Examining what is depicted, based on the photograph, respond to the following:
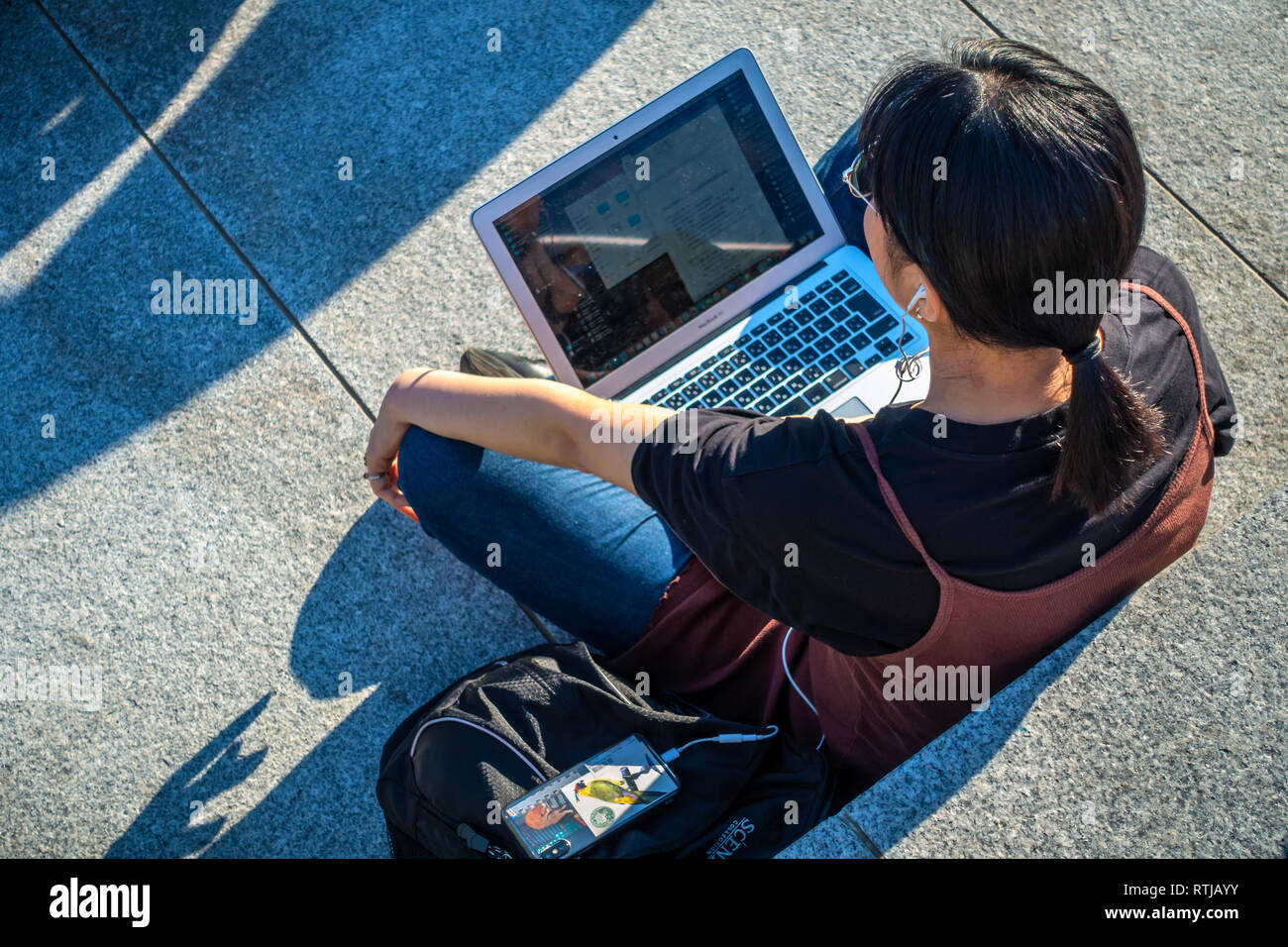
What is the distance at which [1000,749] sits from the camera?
1.27m

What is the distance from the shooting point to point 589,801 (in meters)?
1.36

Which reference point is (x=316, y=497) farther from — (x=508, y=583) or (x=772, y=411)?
(x=772, y=411)

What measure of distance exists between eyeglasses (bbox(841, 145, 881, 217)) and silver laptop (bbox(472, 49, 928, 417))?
0.41 meters

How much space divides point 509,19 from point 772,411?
154cm

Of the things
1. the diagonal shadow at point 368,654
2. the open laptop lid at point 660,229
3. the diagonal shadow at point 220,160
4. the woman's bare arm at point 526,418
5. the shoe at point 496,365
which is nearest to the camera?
the woman's bare arm at point 526,418

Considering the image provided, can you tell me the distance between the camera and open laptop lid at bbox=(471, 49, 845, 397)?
5.19 ft

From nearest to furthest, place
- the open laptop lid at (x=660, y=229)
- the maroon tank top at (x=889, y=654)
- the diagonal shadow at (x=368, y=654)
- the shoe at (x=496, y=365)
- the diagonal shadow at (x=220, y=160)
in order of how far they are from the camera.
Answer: the maroon tank top at (x=889, y=654) → the open laptop lid at (x=660, y=229) → the shoe at (x=496, y=365) → the diagonal shadow at (x=368, y=654) → the diagonal shadow at (x=220, y=160)

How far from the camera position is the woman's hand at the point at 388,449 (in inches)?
63.2

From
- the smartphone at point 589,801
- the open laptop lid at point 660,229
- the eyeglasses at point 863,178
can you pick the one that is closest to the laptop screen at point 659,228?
the open laptop lid at point 660,229

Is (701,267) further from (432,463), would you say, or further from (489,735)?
(489,735)

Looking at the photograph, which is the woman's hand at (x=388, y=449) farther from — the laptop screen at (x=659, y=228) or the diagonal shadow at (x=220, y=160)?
the diagonal shadow at (x=220, y=160)

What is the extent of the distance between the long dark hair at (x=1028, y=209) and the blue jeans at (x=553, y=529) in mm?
675

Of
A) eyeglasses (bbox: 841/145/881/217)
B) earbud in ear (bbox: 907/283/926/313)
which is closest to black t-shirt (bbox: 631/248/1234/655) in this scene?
earbud in ear (bbox: 907/283/926/313)

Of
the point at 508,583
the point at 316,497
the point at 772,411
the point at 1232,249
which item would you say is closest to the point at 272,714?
the point at 316,497
